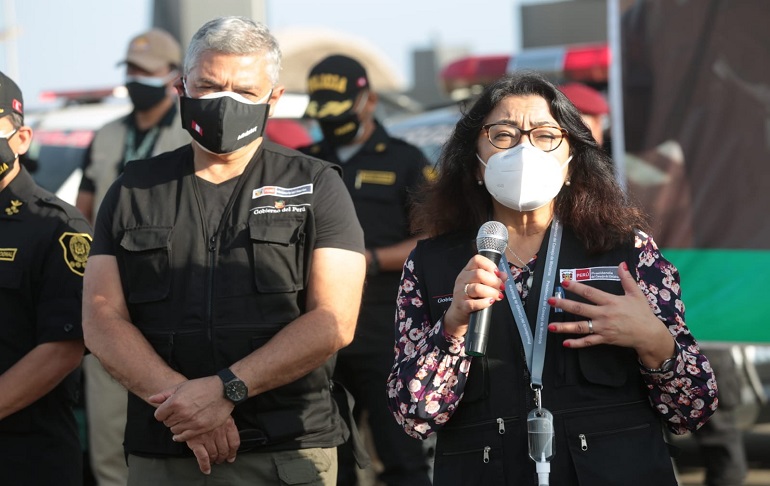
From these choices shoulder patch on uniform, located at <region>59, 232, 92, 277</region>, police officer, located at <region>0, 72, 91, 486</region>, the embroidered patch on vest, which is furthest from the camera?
shoulder patch on uniform, located at <region>59, 232, 92, 277</region>

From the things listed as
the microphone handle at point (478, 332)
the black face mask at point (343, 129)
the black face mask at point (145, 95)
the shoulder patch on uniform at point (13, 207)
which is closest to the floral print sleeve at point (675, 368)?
the microphone handle at point (478, 332)

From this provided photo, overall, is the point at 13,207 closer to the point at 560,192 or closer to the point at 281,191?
the point at 281,191

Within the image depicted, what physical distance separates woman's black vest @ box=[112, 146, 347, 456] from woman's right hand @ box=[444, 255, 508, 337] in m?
0.83

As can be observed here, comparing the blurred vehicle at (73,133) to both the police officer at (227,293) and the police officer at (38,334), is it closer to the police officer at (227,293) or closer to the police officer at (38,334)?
the police officer at (38,334)

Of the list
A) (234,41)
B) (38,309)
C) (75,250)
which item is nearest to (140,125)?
(75,250)

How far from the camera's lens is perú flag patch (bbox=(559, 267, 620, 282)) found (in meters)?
3.17

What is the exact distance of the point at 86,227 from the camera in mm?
4332

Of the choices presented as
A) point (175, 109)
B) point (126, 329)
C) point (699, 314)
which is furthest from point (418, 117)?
point (126, 329)

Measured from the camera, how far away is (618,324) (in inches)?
117

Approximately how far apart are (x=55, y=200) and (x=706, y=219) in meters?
3.29

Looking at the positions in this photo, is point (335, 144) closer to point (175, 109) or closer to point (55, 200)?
point (175, 109)

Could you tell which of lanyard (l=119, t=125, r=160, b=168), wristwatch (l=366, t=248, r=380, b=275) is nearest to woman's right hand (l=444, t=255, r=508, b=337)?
wristwatch (l=366, t=248, r=380, b=275)

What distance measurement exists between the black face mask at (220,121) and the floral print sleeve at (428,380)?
0.94m

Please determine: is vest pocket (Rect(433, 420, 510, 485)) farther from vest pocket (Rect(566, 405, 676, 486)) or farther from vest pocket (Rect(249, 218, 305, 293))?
vest pocket (Rect(249, 218, 305, 293))
